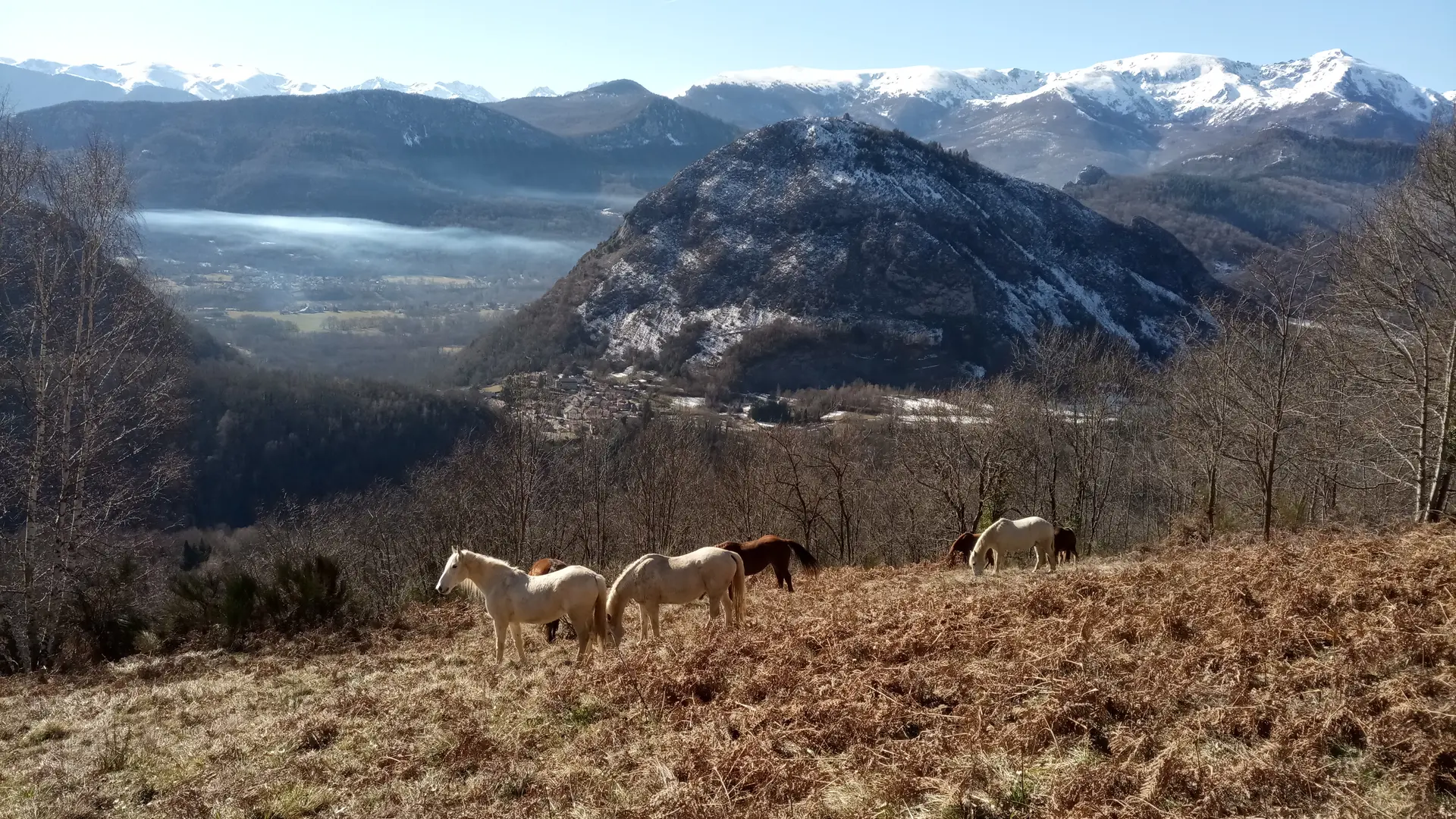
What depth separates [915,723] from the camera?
22.4 ft

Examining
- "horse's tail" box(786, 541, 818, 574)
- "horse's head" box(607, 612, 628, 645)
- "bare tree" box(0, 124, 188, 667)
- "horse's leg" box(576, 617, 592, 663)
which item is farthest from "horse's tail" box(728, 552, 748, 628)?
"bare tree" box(0, 124, 188, 667)

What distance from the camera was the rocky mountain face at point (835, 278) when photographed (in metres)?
Answer: 128

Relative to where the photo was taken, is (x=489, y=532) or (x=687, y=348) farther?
(x=687, y=348)

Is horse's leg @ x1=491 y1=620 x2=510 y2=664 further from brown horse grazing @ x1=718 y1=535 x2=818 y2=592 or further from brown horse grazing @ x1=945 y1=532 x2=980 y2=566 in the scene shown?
brown horse grazing @ x1=945 y1=532 x2=980 y2=566

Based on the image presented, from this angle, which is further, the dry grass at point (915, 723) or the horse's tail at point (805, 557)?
the horse's tail at point (805, 557)

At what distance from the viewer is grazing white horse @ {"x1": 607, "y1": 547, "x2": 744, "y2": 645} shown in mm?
12070

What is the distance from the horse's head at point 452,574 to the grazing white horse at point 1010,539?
10.2 m

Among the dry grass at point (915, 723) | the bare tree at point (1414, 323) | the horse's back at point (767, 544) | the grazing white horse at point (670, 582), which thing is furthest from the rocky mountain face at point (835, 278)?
the dry grass at point (915, 723)

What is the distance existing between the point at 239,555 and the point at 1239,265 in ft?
649

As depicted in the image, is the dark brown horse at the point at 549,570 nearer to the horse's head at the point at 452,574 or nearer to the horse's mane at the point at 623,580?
the horse's head at the point at 452,574

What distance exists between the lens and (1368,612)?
25.5 ft

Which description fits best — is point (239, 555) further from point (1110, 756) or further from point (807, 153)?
point (807, 153)

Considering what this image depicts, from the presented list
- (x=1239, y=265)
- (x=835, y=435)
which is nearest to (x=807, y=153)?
(x=1239, y=265)

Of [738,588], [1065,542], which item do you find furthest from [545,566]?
[1065,542]
